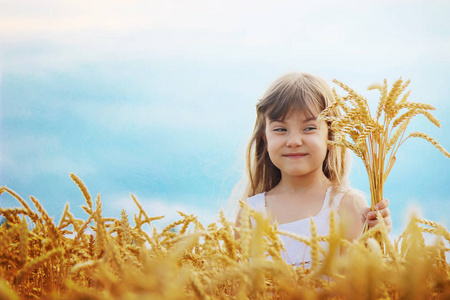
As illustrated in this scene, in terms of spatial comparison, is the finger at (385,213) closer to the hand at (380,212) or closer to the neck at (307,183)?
the hand at (380,212)

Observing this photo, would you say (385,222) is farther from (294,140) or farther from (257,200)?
(257,200)

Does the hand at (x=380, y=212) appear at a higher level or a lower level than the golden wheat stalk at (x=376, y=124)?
lower

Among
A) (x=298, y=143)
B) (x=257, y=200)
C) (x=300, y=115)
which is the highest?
(x=300, y=115)

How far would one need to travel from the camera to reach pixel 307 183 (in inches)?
107

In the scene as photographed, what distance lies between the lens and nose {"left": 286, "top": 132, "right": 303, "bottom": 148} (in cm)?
245

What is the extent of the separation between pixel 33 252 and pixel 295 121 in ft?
5.85

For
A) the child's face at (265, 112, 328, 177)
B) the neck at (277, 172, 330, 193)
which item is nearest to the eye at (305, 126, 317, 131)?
the child's face at (265, 112, 328, 177)

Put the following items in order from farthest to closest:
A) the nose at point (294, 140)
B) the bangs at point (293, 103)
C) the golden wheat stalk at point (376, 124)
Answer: the bangs at point (293, 103), the nose at point (294, 140), the golden wheat stalk at point (376, 124)

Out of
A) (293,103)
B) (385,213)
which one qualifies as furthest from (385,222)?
(293,103)

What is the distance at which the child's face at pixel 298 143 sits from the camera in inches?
97.4

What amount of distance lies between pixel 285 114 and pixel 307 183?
48cm

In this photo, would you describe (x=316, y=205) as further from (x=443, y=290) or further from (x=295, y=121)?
(x=443, y=290)

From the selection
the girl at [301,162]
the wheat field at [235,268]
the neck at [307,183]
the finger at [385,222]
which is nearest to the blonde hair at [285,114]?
the girl at [301,162]

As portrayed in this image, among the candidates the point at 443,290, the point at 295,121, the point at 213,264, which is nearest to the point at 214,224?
the point at 213,264
